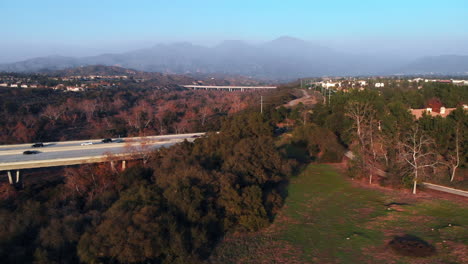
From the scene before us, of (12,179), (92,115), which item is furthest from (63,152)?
(92,115)

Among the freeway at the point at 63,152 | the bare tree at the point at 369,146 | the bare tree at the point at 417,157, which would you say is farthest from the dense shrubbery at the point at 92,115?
the bare tree at the point at 417,157

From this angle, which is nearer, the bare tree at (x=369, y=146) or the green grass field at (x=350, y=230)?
the green grass field at (x=350, y=230)

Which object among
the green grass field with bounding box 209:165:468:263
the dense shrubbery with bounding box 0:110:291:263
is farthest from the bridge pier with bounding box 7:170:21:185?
the green grass field with bounding box 209:165:468:263

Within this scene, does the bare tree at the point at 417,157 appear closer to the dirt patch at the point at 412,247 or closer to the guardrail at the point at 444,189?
the guardrail at the point at 444,189

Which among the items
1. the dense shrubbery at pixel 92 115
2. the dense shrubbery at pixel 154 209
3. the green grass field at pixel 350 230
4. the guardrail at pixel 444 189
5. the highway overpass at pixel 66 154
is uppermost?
the dense shrubbery at pixel 92 115

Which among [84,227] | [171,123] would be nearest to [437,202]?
[84,227]

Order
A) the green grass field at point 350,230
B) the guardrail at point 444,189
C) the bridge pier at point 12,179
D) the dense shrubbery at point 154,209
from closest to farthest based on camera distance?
1. the dense shrubbery at point 154,209
2. the green grass field at point 350,230
3. the guardrail at point 444,189
4. the bridge pier at point 12,179
